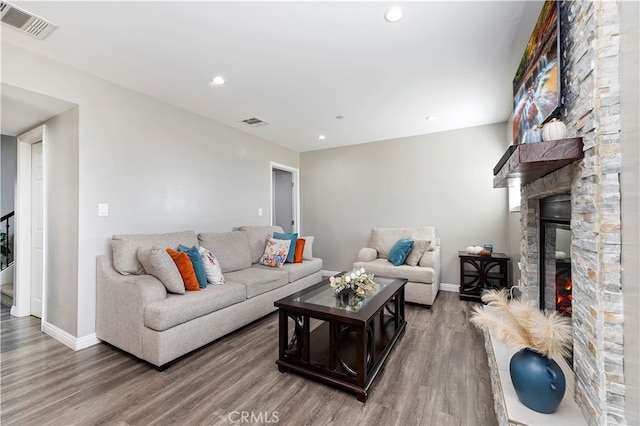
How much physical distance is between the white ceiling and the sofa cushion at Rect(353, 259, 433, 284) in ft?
6.71

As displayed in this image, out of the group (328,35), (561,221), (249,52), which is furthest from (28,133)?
(561,221)

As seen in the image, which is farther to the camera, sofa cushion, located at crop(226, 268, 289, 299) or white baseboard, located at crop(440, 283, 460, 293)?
white baseboard, located at crop(440, 283, 460, 293)

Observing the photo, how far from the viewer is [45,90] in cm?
229

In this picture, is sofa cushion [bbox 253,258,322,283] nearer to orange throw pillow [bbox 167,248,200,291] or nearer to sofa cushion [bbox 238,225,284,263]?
sofa cushion [bbox 238,225,284,263]

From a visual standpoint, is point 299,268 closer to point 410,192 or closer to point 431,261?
point 431,261

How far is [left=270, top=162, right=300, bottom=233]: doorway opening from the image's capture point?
18.6ft

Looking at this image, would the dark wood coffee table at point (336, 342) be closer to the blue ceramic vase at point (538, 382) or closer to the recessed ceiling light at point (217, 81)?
the blue ceramic vase at point (538, 382)

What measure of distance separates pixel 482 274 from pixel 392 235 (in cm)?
133

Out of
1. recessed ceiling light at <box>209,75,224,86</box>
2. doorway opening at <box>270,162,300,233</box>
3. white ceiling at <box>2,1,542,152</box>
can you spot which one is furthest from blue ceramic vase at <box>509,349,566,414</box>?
doorway opening at <box>270,162,300,233</box>

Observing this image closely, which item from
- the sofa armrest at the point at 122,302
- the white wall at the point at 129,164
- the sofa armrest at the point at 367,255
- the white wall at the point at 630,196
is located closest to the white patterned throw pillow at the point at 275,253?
the white wall at the point at 129,164

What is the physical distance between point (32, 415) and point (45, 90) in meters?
2.40

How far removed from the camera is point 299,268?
12.3 ft

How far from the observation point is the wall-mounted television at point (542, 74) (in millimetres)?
1464

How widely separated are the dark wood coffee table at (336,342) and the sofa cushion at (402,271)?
3.61 ft
